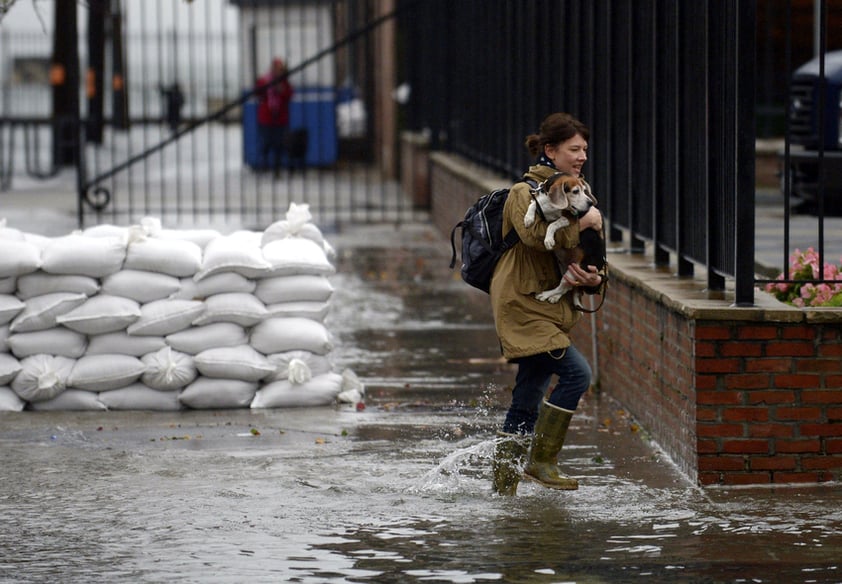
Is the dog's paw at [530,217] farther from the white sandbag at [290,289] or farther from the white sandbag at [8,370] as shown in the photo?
the white sandbag at [8,370]

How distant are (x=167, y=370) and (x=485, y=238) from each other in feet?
8.60

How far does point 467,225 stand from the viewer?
6.79 m

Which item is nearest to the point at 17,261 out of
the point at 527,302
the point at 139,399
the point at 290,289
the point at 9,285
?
the point at 9,285

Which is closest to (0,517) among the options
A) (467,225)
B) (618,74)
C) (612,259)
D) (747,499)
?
(467,225)

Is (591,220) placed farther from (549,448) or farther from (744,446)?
(744,446)

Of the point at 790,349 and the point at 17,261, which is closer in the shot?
the point at 790,349

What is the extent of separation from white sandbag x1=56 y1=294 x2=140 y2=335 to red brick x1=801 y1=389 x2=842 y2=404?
3637mm

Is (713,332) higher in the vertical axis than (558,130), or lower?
lower

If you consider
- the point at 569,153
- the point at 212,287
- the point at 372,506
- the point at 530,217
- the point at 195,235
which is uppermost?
the point at 569,153

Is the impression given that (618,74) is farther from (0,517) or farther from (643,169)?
(0,517)

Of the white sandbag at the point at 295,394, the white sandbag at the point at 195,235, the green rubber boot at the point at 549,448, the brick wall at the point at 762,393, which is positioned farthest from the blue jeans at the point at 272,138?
the brick wall at the point at 762,393

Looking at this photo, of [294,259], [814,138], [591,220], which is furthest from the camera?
[814,138]

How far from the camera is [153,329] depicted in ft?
28.6

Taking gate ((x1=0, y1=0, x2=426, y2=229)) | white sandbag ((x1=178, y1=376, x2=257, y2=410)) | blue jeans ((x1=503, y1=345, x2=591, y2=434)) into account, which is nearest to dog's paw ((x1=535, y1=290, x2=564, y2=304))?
blue jeans ((x1=503, y1=345, x2=591, y2=434))
